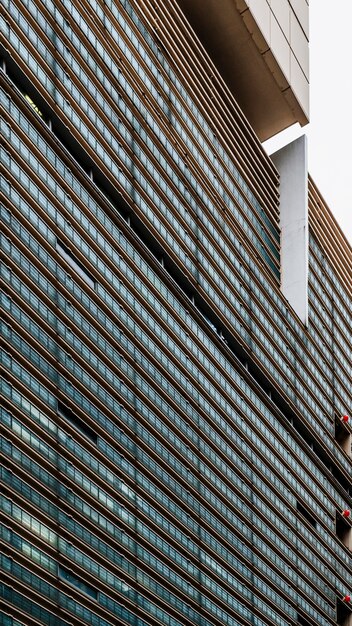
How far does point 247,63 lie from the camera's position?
118 m

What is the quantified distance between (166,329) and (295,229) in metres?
31.3

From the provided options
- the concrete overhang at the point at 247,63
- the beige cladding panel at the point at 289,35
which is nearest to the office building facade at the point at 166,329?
the concrete overhang at the point at 247,63

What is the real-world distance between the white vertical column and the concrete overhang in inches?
159

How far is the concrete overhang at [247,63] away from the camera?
11306 cm

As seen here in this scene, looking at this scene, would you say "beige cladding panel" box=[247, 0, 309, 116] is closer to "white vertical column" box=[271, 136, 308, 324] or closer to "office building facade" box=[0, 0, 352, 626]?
"office building facade" box=[0, 0, 352, 626]

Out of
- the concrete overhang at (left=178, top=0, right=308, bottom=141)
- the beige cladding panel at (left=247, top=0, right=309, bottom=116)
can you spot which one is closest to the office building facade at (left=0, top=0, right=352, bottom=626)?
the concrete overhang at (left=178, top=0, right=308, bottom=141)

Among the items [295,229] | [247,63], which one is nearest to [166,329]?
[295,229]

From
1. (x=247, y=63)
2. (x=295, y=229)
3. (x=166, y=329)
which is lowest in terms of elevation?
(x=166, y=329)

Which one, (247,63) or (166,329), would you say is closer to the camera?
(166,329)

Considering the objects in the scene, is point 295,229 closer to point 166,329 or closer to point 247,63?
point 247,63

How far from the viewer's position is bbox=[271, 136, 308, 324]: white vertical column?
12444 cm

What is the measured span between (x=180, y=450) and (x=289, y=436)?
28275 millimetres

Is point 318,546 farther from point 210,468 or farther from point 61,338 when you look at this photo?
point 61,338

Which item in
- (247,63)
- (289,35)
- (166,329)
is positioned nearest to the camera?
(166,329)
